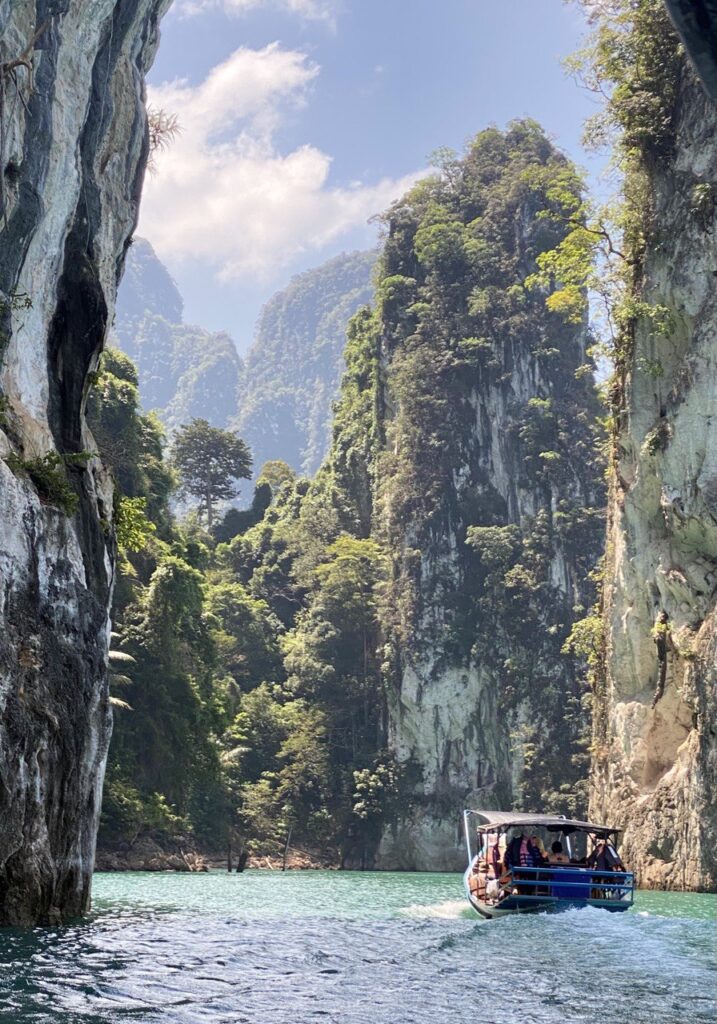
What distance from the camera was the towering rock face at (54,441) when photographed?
15062 mm

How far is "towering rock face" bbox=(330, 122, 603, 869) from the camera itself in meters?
54.0

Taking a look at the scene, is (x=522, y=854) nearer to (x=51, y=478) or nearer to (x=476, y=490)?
(x=51, y=478)

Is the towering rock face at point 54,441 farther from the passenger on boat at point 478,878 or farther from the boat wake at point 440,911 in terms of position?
the passenger on boat at point 478,878

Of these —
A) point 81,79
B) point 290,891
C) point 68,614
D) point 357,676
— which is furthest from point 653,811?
point 357,676

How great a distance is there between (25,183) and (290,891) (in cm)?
1955

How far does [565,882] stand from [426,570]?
39305mm

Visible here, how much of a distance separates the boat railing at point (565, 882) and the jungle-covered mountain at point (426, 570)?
24.2 meters

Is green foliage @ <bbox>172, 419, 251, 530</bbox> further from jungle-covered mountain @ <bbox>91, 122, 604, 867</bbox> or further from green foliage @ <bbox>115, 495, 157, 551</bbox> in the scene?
green foliage @ <bbox>115, 495, 157, 551</bbox>

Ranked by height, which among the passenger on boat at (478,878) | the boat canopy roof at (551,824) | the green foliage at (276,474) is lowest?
the passenger on boat at (478,878)

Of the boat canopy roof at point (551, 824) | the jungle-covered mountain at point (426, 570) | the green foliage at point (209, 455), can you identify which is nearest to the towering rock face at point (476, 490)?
the jungle-covered mountain at point (426, 570)

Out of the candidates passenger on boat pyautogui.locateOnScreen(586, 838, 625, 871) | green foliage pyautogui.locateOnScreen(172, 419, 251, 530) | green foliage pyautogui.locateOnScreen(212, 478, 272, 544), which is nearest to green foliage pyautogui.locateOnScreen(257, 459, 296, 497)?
green foliage pyautogui.locateOnScreen(212, 478, 272, 544)

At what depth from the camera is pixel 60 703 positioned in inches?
643

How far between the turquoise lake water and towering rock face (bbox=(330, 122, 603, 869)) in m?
33.1

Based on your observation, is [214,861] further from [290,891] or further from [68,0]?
[68,0]
